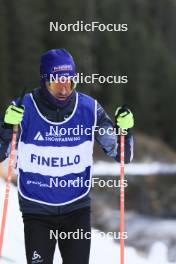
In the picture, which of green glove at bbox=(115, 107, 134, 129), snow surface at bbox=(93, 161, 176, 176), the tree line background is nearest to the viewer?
green glove at bbox=(115, 107, 134, 129)

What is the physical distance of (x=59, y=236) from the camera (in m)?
4.58

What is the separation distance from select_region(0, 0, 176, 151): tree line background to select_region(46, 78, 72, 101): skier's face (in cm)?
3211

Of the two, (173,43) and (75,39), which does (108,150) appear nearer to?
(75,39)

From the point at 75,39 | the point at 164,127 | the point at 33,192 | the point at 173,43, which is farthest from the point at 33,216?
the point at 173,43

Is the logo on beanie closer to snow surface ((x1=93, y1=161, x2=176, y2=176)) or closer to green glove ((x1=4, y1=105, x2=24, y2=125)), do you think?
green glove ((x1=4, y1=105, x2=24, y2=125))

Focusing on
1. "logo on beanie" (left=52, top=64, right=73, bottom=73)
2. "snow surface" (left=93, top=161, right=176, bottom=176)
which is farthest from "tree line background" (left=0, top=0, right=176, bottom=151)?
"logo on beanie" (left=52, top=64, right=73, bottom=73)

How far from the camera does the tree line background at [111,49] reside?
147ft

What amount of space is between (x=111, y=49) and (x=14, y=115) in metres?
58.2

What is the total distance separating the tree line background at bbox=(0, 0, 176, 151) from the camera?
44875mm

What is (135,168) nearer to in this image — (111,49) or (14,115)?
(111,49)

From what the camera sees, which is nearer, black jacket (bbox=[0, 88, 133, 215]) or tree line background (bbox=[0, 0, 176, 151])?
black jacket (bbox=[0, 88, 133, 215])

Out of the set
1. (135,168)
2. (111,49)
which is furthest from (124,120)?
(111,49)

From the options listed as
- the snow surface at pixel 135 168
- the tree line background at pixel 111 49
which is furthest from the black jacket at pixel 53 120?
the tree line background at pixel 111 49

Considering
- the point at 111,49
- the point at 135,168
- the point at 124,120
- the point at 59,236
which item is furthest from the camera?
the point at 111,49
